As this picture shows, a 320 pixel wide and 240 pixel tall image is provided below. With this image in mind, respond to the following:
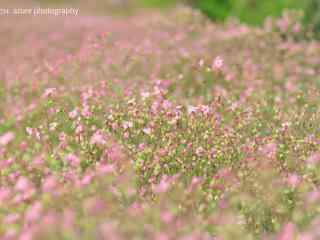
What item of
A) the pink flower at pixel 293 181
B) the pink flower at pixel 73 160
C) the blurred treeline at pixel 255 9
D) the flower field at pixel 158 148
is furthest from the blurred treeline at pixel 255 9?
the pink flower at pixel 73 160

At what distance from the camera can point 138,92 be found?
6887 mm

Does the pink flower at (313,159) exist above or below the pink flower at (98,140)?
above

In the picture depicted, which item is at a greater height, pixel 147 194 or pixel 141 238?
pixel 141 238

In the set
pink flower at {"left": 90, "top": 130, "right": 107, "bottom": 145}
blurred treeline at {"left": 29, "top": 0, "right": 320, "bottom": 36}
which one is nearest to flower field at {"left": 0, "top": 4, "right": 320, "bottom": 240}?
pink flower at {"left": 90, "top": 130, "right": 107, "bottom": 145}

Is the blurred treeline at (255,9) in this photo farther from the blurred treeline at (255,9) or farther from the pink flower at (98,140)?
the pink flower at (98,140)

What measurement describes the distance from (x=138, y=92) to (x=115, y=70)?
1.86 meters

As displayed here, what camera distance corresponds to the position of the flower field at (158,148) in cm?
393

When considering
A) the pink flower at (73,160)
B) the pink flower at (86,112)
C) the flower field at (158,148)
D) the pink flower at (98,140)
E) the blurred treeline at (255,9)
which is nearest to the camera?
the flower field at (158,148)

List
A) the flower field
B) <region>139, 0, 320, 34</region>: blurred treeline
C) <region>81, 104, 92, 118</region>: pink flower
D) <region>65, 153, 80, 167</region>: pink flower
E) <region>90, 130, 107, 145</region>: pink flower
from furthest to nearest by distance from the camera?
<region>139, 0, 320, 34</region>: blurred treeline → <region>81, 104, 92, 118</region>: pink flower → <region>90, 130, 107, 145</region>: pink flower → <region>65, 153, 80, 167</region>: pink flower → the flower field

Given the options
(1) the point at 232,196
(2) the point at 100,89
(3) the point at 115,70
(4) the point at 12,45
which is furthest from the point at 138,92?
(4) the point at 12,45

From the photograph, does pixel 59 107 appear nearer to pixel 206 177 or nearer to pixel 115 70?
pixel 206 177

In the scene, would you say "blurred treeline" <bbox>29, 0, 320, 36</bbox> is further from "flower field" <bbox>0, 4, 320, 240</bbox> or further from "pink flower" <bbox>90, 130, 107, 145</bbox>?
"pink flower" <bbox>90, 130, 107, 145</bbox>

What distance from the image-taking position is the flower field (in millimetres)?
3928

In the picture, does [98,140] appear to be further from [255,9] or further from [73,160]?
[255,9]
